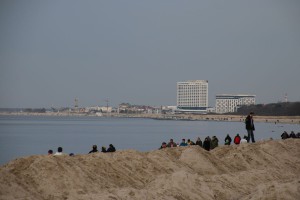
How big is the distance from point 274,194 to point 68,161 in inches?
271

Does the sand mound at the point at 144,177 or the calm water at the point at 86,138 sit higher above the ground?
the sand mound at the point at 144,177

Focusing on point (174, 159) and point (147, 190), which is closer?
point (147, 190)

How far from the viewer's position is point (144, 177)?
69.2ft

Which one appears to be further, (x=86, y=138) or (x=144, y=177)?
(x=86, y=138)

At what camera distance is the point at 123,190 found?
1672 centimetres

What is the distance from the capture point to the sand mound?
16406mm

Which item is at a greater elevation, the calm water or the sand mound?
the sand mound

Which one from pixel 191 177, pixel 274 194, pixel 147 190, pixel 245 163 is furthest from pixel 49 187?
pixel 245 163

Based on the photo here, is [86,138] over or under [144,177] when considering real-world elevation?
under

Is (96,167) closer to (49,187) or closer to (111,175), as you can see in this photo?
(111,175)

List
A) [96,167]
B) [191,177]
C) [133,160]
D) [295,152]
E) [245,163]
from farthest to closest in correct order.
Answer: [295,152] < [245,163] < [133,160] < [96,167] < [191,177]

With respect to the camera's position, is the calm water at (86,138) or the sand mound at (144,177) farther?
the calm water at (86,138)

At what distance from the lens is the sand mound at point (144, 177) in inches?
646

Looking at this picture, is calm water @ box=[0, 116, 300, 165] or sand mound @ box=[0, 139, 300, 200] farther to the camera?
calm water @ box=[0, 116, 300, 165]
